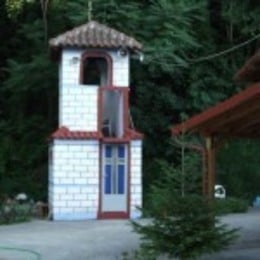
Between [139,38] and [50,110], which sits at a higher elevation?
[139,38]

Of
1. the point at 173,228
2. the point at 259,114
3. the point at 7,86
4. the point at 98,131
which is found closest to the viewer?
the point at 173,228

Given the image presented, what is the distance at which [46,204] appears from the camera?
21500mm

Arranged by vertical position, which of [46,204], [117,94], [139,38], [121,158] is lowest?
[46,204]

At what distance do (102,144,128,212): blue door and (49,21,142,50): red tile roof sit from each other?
109 inches

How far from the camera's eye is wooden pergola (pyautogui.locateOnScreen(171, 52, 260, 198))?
38.8 feet

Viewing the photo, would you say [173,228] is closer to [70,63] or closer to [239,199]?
[70,63]

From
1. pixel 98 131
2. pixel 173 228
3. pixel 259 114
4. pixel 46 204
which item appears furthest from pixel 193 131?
pixel 46 204

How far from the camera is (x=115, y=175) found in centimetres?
2041

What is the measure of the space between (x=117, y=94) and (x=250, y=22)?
7.62 metres

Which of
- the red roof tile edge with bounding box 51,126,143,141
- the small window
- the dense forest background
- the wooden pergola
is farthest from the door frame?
the wooden pergola

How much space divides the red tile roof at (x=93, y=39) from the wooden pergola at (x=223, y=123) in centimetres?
561

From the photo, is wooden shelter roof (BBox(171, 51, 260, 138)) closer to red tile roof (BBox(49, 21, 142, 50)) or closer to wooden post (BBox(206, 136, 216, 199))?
wooden post (BBox(206, 136, 216, 199))

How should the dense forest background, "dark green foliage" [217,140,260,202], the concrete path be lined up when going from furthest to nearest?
"dark green foliage" [217,140,260,202] < the dense forest background < the concrete path

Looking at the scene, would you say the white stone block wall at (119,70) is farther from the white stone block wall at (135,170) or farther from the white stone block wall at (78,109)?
the white stone block wall at (135,170)
